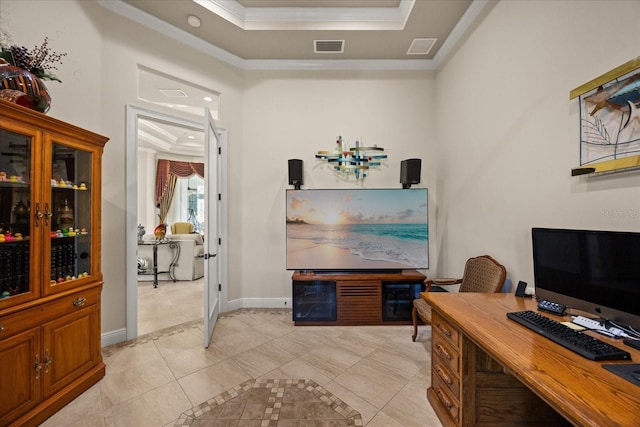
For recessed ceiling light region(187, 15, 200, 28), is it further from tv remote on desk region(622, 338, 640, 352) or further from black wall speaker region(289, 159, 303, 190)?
tv remote on desk region(622, 338, 640, 352)

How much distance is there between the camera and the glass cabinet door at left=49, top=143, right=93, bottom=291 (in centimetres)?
178

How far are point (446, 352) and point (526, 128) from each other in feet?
5.68

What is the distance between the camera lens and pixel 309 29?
2818 millimetres

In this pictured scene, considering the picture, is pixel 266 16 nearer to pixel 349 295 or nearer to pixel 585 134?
pixel 585 134

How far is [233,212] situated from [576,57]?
3.42m

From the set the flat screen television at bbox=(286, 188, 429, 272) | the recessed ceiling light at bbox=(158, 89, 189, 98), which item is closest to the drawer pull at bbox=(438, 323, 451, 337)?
the flat screen television at bbox=(286, 188, 429, 272)

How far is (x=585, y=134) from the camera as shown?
1474 millimetres

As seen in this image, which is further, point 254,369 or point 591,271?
point 254,369

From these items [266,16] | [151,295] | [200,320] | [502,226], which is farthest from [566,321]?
[151,295]

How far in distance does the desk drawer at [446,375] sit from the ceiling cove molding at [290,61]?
310 centimetres

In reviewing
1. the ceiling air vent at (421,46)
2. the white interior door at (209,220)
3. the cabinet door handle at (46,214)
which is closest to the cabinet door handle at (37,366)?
the cabinet door handle at (46,214)

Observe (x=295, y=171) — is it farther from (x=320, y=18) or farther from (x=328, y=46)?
(x=320, y=18)

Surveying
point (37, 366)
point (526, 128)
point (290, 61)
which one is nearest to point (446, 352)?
point (526, 128)

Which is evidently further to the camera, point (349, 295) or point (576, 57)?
point (349, 295)
